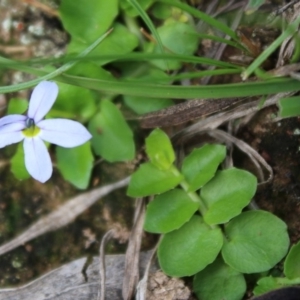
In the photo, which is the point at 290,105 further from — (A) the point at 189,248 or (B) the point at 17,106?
(B) the point at 17,106

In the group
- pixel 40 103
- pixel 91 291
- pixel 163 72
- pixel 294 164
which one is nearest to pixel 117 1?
pixel 163 72

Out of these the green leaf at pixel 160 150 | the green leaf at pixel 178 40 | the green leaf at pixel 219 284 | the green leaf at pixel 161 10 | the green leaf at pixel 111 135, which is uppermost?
the green leaf at pixel 161 10

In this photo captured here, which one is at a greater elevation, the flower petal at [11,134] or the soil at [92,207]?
the flower petal at [11,134]

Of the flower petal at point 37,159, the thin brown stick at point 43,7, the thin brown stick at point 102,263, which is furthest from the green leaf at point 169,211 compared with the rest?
the thin brown stick at point 43,7

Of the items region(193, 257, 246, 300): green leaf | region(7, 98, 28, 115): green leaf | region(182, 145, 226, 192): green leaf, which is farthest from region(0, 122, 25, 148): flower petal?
region(193, 257, 246, 300): green leaf

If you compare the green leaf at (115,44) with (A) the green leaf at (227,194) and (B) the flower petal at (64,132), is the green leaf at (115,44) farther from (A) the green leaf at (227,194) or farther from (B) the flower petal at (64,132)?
(A) the green leaf at (227,194)

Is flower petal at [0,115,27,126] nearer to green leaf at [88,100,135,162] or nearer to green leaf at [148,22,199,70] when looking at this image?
green leaf at [88,100,135,162]
